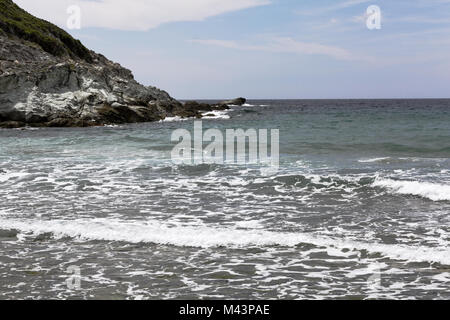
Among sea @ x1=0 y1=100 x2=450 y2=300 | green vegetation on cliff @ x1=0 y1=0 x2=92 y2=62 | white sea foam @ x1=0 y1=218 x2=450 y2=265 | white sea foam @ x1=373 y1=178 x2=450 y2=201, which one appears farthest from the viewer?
green vegetation on cliff @ x1=0 y1=0 x2=92 y2=62

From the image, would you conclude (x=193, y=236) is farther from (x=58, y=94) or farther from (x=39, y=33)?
(x=39, y=33)

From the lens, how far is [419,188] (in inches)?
520

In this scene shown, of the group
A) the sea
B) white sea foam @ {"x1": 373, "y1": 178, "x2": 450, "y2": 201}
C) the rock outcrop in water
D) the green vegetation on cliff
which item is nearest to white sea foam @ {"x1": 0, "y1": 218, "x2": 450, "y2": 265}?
the sea

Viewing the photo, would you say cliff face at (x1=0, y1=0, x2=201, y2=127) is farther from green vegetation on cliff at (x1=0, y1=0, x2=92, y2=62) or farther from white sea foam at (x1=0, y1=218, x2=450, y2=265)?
white sea foam at (x1=0, y1=218, x2=450, y2=265)

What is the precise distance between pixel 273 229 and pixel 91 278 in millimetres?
3954

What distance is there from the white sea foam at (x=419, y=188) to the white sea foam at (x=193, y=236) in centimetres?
489

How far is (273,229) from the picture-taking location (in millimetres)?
9555

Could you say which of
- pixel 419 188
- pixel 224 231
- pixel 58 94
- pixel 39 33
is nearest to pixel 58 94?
pixel 58 94

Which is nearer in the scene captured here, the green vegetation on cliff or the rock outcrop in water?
the rock outcrop in water

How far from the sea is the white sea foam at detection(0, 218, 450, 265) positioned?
0.08 ft

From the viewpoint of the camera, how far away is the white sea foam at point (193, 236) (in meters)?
8.01

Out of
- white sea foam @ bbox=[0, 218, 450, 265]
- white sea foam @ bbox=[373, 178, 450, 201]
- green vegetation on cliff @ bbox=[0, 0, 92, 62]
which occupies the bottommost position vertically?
white sea foam @ bbox=[0, 218, 450, 265]

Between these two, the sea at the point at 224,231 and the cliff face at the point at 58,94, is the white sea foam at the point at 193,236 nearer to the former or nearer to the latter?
the sea at the point at 224,231

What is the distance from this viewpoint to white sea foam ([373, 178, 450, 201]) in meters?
12.5
